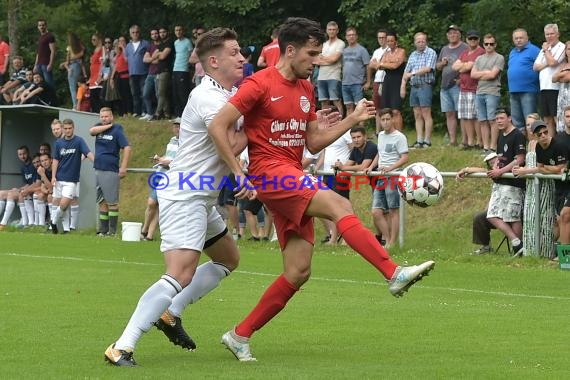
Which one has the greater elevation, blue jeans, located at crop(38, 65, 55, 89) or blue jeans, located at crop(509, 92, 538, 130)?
blue jeans, located at crop(38, 65, 55, 89)

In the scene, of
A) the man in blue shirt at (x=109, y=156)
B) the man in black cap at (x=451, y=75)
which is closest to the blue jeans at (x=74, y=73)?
the man in blue shirt at (x=109, y=156)

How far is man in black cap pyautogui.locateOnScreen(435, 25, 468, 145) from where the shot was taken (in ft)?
71.7

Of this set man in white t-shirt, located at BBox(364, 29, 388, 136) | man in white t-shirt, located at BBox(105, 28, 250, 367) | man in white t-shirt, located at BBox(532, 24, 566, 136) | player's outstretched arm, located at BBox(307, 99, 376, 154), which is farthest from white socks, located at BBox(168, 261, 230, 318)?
man in white t-shirt, located at BBox(364, 29, 388, 136)

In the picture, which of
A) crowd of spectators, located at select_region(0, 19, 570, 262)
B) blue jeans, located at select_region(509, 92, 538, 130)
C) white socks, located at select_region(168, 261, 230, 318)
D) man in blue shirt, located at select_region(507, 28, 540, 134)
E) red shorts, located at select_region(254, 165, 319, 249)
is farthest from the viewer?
blue jeans, located at select_region(509, 92, 538, 130)

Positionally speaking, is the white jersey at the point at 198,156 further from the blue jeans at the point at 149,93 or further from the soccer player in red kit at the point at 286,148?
the blue jeans at the point at 149,93

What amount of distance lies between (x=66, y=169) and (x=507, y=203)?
9.88 m

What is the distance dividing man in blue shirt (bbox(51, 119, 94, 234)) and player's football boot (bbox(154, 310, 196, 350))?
14.9m

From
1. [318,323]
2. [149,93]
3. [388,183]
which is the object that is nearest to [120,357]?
[318,323]

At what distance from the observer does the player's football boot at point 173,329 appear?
869 centimetres

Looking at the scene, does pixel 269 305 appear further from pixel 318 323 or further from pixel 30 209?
pixel 30 209

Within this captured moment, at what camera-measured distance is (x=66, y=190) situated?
23.7 m

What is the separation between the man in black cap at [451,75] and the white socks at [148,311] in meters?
14.4

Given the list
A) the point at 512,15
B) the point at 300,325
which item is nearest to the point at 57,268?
the point at 300,325

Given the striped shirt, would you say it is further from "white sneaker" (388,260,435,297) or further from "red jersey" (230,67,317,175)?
"white sneaker" (388,260,435,297)
